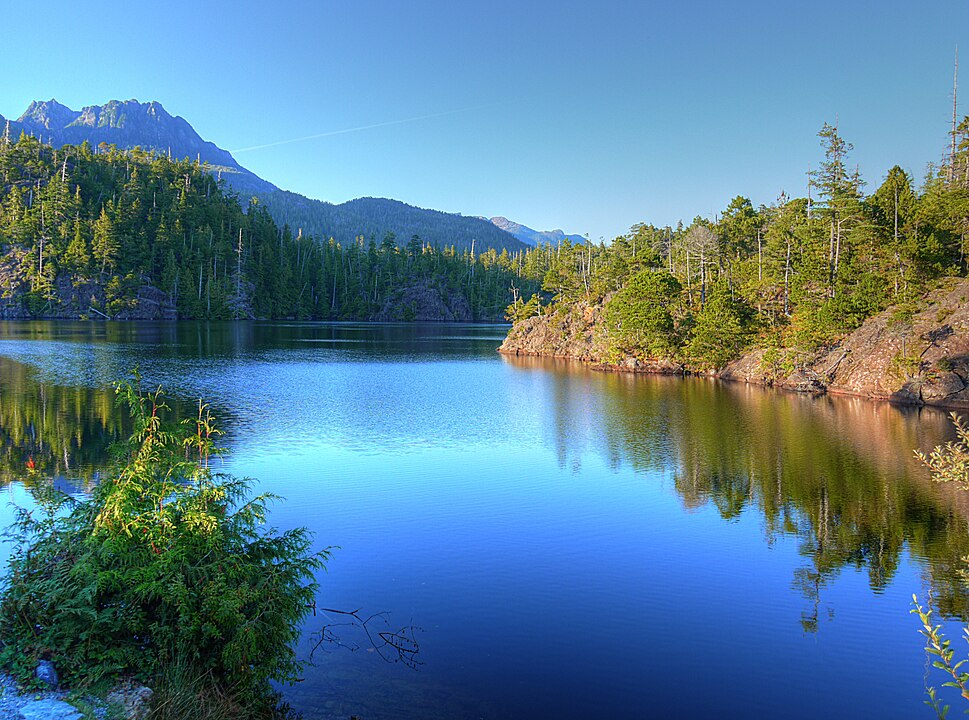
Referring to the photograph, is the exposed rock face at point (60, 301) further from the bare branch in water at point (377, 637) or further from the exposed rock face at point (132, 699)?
the exposed rock face at point (132, 699)

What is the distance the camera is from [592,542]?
16.7m

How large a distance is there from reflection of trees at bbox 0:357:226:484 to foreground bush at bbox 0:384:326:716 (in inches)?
330

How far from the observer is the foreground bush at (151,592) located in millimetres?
7711

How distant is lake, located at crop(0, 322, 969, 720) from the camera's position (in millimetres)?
10117

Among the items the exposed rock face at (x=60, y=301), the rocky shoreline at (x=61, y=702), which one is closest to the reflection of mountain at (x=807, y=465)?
the rocky shoreline at (x=61, y=702)

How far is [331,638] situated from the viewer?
11.2m

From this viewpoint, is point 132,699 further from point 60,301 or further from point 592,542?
point 60,301

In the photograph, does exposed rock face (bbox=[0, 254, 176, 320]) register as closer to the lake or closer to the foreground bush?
the lake

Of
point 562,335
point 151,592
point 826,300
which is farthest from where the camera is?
point 562,335

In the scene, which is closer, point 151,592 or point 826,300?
point 151,592

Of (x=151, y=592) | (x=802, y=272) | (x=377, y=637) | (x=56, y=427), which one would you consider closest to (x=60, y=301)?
(x=56, y=427)

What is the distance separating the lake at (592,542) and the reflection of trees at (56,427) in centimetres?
A: 18

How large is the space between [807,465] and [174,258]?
13755cm

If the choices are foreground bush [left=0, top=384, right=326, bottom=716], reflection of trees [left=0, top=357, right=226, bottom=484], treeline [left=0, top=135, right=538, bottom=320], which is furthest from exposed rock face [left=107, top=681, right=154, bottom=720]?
treeline [left=0, top=135, right=538, bottom=320]
